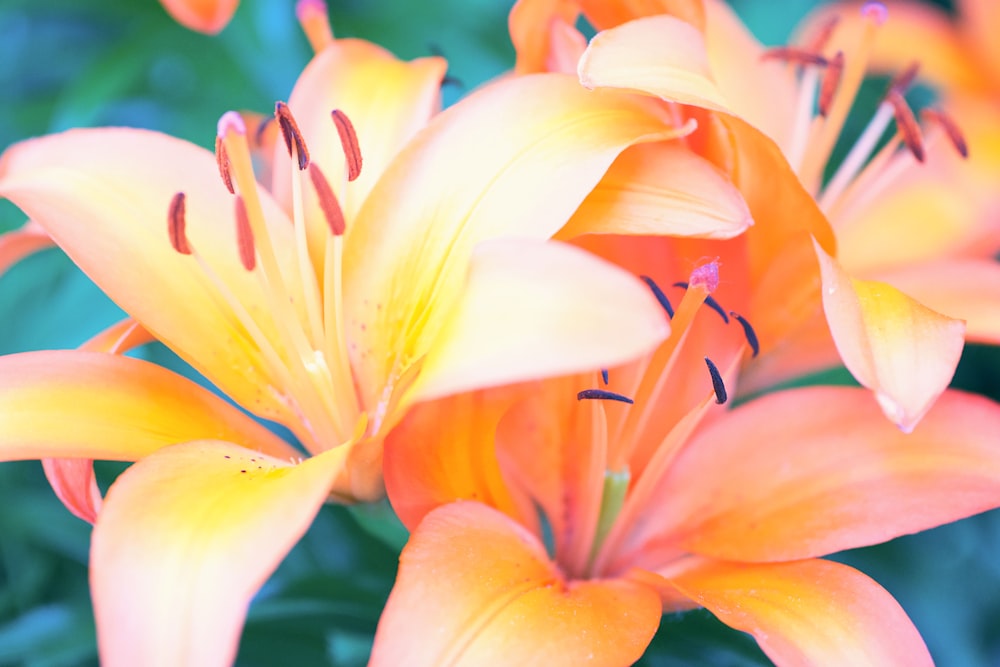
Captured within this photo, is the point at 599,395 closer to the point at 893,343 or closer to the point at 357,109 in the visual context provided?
the point at 893,343

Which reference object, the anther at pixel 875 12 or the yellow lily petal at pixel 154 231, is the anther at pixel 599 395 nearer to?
the yellow lily petal at pixel 154 231

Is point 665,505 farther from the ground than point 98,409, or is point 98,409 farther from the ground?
point 98,409

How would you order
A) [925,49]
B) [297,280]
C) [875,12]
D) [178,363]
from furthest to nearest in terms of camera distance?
[925,49]
[178,363]
[875,12]
[297,280]

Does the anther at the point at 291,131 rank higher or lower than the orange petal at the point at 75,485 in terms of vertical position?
higher

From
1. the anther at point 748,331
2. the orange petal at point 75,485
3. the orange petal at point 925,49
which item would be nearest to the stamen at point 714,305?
the anther at point 748,331

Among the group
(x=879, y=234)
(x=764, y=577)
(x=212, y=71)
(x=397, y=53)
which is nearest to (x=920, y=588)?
(x=879, y=234)

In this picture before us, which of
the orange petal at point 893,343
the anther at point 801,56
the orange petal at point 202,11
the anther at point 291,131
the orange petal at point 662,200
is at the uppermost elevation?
the orange petal at point 202,11

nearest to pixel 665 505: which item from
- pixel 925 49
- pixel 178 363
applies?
pixel 178 363

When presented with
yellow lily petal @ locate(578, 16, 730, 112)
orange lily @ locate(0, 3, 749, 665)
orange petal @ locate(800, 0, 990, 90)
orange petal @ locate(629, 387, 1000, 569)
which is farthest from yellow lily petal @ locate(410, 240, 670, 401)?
orange petal @ locate(800, 0, 990, 90)
